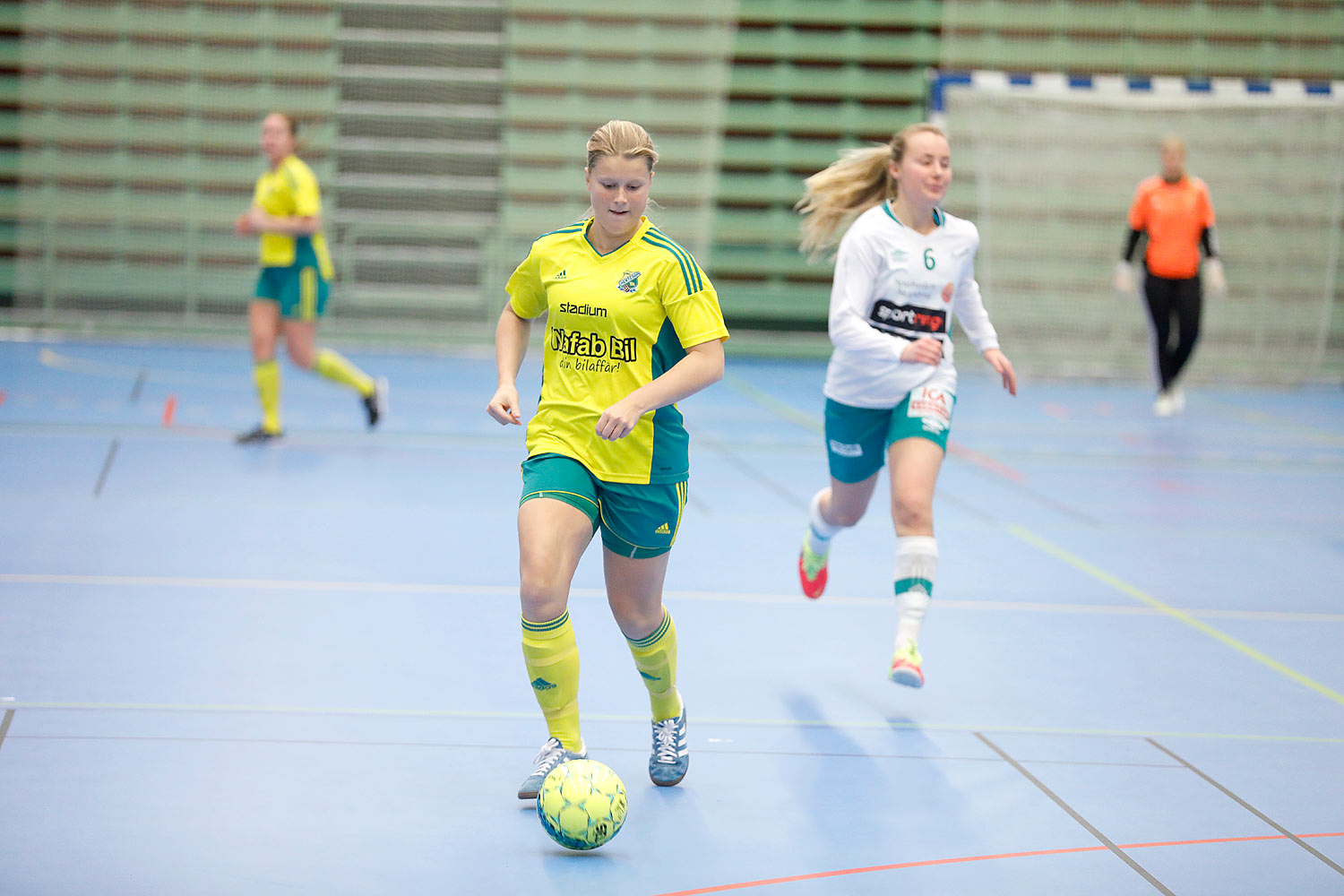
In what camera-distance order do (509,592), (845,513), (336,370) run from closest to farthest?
(845,513), (509,592), (336,370)

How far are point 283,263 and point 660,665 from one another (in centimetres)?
566

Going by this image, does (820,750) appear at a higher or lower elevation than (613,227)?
lower

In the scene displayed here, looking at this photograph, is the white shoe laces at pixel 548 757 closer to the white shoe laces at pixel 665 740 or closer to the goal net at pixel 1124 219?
the white shoe laces at pixel 665 740

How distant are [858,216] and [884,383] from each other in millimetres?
716

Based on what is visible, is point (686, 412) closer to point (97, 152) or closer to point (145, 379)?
point (145, 379)

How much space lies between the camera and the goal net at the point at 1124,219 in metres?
13.9

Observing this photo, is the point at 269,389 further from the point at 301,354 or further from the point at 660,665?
the point at 660,665

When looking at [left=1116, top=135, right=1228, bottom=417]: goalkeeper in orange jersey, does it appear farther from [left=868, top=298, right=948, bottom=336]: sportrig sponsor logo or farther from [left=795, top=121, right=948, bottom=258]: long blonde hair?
[left=868, top=298, right=948, bottom=336]: sportrig sponsor logo

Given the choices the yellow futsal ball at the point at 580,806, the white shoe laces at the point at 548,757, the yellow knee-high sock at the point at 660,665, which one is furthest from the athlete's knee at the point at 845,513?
the yellow futsal ball at the point at 580,806

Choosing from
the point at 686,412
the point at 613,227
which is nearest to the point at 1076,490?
the point at 686,412

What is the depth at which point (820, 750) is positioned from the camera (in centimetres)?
407

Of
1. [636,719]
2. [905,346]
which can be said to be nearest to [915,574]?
[905,346]

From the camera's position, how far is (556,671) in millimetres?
3443

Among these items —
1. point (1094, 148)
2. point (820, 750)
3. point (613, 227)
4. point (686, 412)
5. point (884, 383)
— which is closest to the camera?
point (613, 227)
